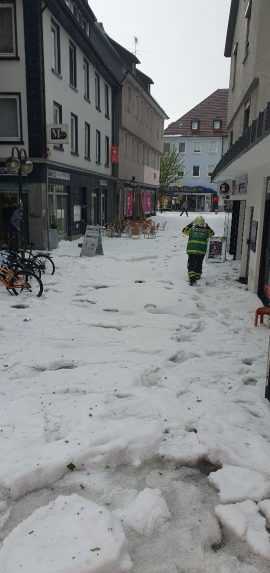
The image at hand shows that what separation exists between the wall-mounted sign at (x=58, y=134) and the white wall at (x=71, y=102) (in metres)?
0.66

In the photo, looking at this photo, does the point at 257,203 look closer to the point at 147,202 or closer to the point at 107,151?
the point at 107,151

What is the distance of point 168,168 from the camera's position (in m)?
54.6

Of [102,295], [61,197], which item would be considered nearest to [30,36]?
[61,197]

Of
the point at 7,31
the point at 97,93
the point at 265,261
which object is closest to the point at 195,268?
the point at 265,261

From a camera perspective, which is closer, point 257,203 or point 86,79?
point 257,203

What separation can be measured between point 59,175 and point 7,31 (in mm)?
5386

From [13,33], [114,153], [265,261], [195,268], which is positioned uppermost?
[13,33]

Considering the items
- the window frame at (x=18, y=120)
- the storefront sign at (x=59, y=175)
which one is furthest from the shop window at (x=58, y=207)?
the window frame at (x=18, y=120)

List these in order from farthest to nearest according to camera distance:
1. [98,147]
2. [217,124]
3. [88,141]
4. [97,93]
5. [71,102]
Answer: [217,124] → [98,147] → [97,93] → [88,141] → [71,102]

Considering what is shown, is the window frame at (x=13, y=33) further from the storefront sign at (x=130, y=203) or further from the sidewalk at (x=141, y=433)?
the storefront sign at (x=130, y=203)

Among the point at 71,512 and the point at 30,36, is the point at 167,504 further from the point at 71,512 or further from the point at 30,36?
the point at 30,36

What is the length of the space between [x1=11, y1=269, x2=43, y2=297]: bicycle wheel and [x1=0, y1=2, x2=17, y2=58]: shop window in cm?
1004

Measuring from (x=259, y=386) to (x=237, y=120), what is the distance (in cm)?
1297

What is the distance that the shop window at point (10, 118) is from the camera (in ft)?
51.4
